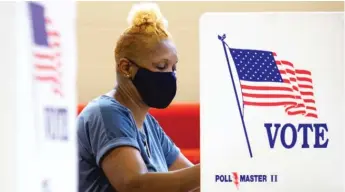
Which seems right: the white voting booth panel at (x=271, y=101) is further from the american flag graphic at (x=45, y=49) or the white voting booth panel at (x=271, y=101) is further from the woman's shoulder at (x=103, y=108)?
the american flag graphic at (x=45, y=49)

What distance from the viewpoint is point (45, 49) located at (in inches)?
35.9

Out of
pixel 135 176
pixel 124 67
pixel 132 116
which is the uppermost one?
pixel 124 67

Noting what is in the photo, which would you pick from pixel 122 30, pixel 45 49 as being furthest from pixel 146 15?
pixel 45 49

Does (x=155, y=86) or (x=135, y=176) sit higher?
(x=155, y=86)

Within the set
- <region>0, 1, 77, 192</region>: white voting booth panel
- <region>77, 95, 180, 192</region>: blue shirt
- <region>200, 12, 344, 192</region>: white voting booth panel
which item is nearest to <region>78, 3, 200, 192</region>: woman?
<region>77, 95, 180, 192</region>: blue shirt

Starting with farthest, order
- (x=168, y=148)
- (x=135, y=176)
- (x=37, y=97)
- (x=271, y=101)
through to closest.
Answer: (x=168, y=148)
(x=135, y=176)
(x=271, y=101)
(x=37, y=97)

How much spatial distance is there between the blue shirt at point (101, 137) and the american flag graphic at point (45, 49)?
0.48 meters

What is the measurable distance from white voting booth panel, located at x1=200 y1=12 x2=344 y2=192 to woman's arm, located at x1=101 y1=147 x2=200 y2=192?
0.14m

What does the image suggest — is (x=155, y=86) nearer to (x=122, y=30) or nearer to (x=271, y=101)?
(x=122, y=30)

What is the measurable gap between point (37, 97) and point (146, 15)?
0.57 metres

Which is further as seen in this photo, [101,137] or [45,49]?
[101,137]

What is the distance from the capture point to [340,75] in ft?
4.17

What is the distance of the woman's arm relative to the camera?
4.49ft

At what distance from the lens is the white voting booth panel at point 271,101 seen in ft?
4.07
